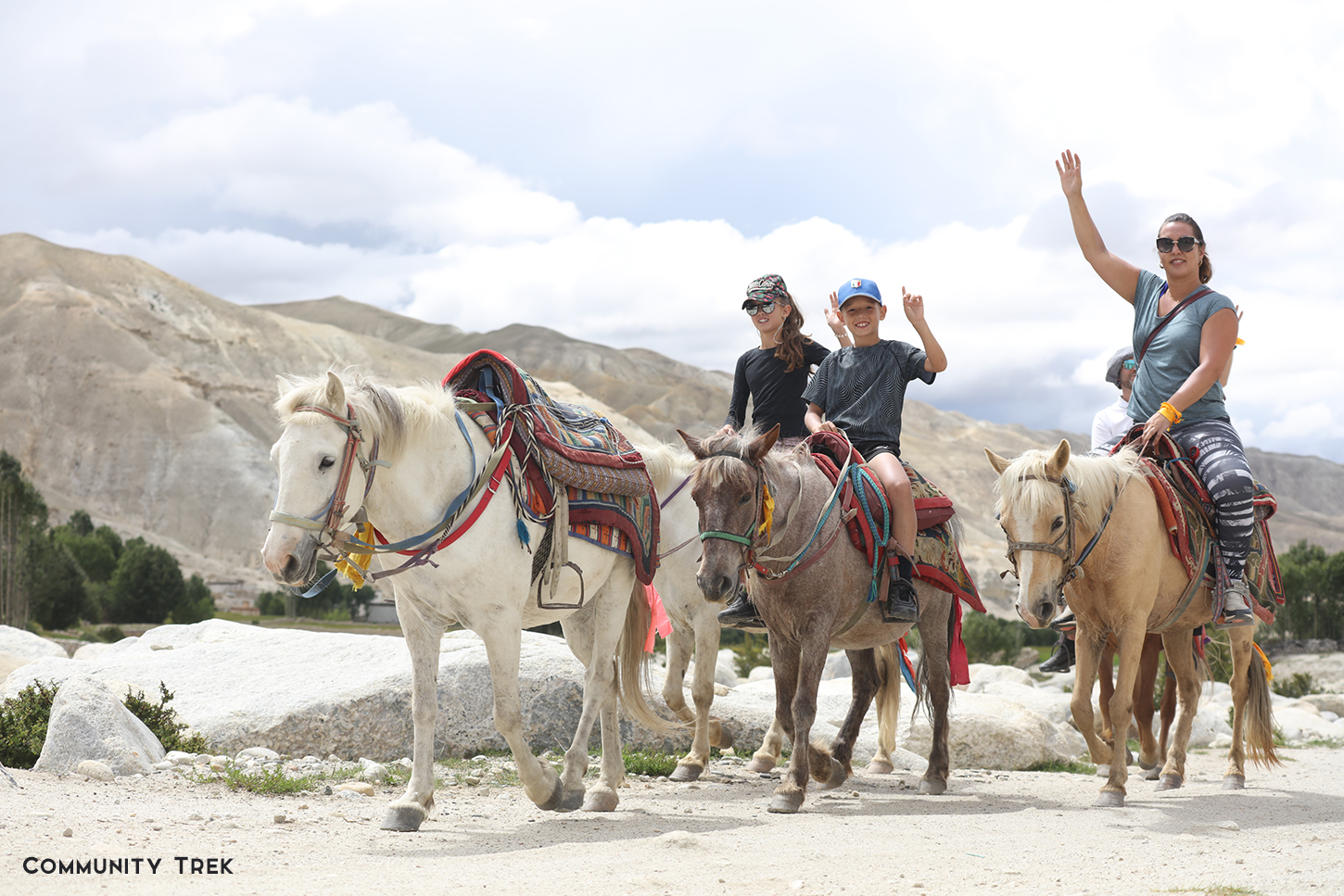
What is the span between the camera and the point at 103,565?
49688 millimetres

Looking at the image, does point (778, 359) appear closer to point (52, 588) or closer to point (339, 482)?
point (339, 482)

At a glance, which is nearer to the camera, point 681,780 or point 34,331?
point 681,780

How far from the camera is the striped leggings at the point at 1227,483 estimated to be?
6980mm

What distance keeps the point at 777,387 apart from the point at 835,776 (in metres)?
2.94

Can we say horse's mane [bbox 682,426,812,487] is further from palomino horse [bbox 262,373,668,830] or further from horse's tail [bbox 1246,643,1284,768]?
horse's tail [bbox 1246,643,1284,768]

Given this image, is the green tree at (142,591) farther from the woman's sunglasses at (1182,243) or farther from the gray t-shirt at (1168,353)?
the woman's sunglasses at (1182,243)

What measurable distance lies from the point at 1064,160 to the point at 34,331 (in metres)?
90.0

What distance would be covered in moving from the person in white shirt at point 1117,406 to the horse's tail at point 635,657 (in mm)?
4885

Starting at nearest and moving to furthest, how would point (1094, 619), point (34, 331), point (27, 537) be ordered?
point (1094, 619) < point (27, 537) < point (34, 331)

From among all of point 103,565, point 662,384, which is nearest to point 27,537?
point 103,565

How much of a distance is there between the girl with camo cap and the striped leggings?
8.51ft

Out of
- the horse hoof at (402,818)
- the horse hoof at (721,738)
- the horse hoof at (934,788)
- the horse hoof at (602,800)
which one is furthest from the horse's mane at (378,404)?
the horse hoof at (934,788)

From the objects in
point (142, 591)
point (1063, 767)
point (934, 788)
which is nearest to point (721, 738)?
point (934, 788)

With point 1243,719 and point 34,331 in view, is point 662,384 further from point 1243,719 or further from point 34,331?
point 1243,719
